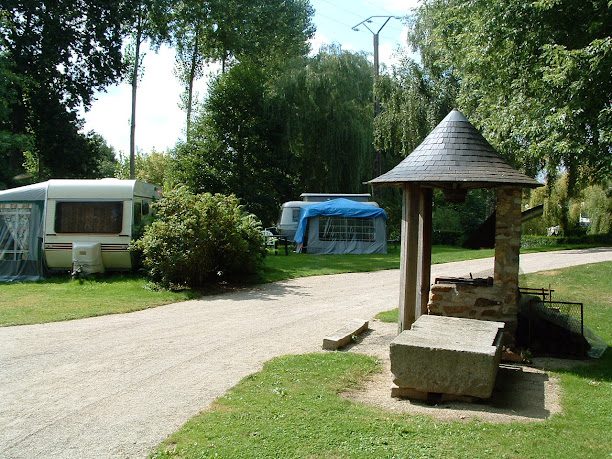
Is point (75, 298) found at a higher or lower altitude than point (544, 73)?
lower

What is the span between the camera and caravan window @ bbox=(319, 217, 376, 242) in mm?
25031

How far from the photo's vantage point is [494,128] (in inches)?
519

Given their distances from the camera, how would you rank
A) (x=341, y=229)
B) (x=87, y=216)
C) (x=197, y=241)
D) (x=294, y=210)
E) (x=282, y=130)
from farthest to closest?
1. (x=282, y=130)
2. (x=294, y=210)
3. (x=341, y=229)
4. (x=87, y=216)
5. (x=197, y=241)

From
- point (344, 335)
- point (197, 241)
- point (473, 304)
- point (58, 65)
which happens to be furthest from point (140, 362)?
point (58, 65)

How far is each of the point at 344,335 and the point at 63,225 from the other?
10713mm

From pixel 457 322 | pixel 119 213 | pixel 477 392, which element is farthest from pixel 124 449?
pixel 119 213

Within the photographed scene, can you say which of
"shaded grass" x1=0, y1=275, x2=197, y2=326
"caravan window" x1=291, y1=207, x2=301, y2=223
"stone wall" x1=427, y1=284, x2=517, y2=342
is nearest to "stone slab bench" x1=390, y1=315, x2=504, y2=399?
"stone wall" x1=427, y1=284, x2=517, y2=342

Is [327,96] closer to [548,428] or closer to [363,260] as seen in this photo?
[363,260]

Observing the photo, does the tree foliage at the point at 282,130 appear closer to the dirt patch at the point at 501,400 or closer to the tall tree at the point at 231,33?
the tall tree at the point at 231,33

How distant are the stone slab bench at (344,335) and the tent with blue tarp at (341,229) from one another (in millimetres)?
14850

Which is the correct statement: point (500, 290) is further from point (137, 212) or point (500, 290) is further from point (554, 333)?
point (137, 212)

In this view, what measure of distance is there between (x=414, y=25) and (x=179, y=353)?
23.4 m

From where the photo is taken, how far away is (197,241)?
14492 mm

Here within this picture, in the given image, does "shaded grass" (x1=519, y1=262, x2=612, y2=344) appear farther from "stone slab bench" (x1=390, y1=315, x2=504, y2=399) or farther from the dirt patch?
"stone slab bench" (x1=390, y1=315, x2=504, y2=399)
